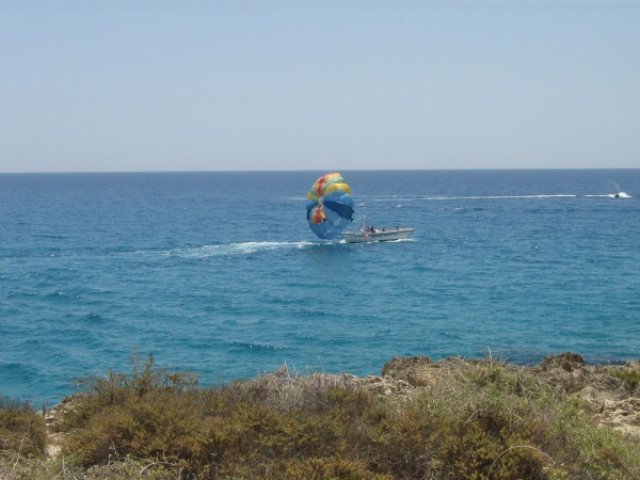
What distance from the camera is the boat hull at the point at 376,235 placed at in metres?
56.3

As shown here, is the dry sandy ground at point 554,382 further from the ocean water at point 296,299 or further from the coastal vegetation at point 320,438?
the ocean water at point 296,299

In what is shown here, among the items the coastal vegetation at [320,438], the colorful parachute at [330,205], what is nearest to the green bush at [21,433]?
the coastal vegetation at [320,438]

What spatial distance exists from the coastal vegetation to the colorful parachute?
38863 millimetres

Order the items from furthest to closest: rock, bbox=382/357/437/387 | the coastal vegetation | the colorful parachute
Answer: the colorful parachute, rock, bbox=382/357/437/387, the coastal vegetation

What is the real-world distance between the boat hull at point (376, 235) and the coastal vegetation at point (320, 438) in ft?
149

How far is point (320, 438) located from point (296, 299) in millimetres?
27694

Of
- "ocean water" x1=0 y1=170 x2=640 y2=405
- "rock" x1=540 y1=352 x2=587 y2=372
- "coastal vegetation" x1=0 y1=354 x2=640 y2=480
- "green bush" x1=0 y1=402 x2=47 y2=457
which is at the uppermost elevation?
"coastal vegetation" x1=0 y1=354 x2=640 y2=480

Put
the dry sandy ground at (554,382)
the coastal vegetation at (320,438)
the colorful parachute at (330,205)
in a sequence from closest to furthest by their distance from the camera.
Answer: the coastal vegetation at (320,438) → the dry sandy ground at (554,382) → the colorful parachute at (330,205)

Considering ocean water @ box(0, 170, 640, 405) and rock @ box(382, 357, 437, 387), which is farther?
ocean water @ box(0, 170, 640, 405)

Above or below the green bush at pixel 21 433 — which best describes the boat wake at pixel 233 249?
below

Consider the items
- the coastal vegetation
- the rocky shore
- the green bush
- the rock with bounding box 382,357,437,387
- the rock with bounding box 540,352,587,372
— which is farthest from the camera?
the rock with bounding box 540,352,587,372

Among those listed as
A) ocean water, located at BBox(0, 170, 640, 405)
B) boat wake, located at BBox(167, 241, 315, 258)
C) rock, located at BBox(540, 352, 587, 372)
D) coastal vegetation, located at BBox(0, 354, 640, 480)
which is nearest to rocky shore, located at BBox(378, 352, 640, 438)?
rock, located at BBox(540, 352, 587, 372)

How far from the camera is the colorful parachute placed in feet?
163

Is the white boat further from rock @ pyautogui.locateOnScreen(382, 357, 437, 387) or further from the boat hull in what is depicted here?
rock @ pyautogui.locateOnScreen(382, 357, 437, 387)
